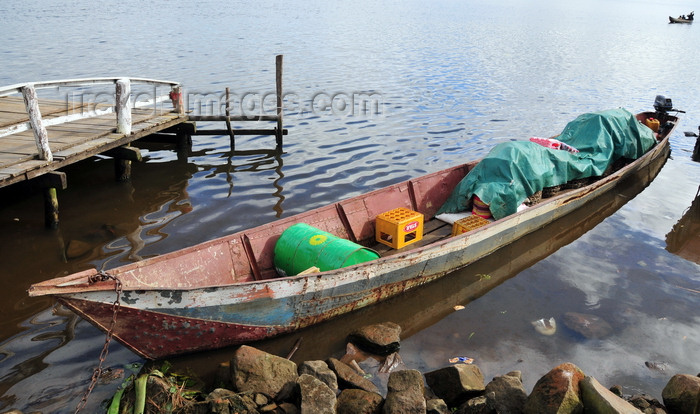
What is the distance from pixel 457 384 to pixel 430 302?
9.39 ft

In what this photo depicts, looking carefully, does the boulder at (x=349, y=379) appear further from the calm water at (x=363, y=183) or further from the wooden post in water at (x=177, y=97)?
the wooden post in water at (x=177, y=97)

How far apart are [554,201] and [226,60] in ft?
70.7

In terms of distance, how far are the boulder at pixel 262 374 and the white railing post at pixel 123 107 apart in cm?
760

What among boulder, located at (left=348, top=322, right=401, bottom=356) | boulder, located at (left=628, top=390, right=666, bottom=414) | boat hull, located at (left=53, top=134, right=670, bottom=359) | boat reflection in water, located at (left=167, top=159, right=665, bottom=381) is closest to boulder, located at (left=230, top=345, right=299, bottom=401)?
boat hull, located at (left=53, top=134, right=670, bottom=359)

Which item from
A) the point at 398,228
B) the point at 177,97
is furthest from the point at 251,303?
the point at 177,97

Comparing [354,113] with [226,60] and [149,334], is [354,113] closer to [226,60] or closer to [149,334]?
[226,60]

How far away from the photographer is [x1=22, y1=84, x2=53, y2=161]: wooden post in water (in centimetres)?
895

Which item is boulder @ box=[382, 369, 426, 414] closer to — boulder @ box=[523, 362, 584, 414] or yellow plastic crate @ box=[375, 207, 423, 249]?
boulder @ box=[523, 362, 584, 414]

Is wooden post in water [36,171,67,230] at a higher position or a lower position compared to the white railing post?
lower

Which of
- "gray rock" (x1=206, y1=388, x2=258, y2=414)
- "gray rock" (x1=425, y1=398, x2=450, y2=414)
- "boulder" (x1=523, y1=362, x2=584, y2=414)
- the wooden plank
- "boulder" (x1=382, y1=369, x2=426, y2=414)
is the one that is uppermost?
the wooden plank

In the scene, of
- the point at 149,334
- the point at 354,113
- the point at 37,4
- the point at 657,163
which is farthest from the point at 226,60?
the point at 37,4

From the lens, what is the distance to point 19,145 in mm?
10242

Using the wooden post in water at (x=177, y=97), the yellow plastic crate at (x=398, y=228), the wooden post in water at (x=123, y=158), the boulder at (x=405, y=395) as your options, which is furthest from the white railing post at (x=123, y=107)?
the boulder at (x=405, y=395)

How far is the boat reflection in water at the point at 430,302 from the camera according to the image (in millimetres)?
7598
